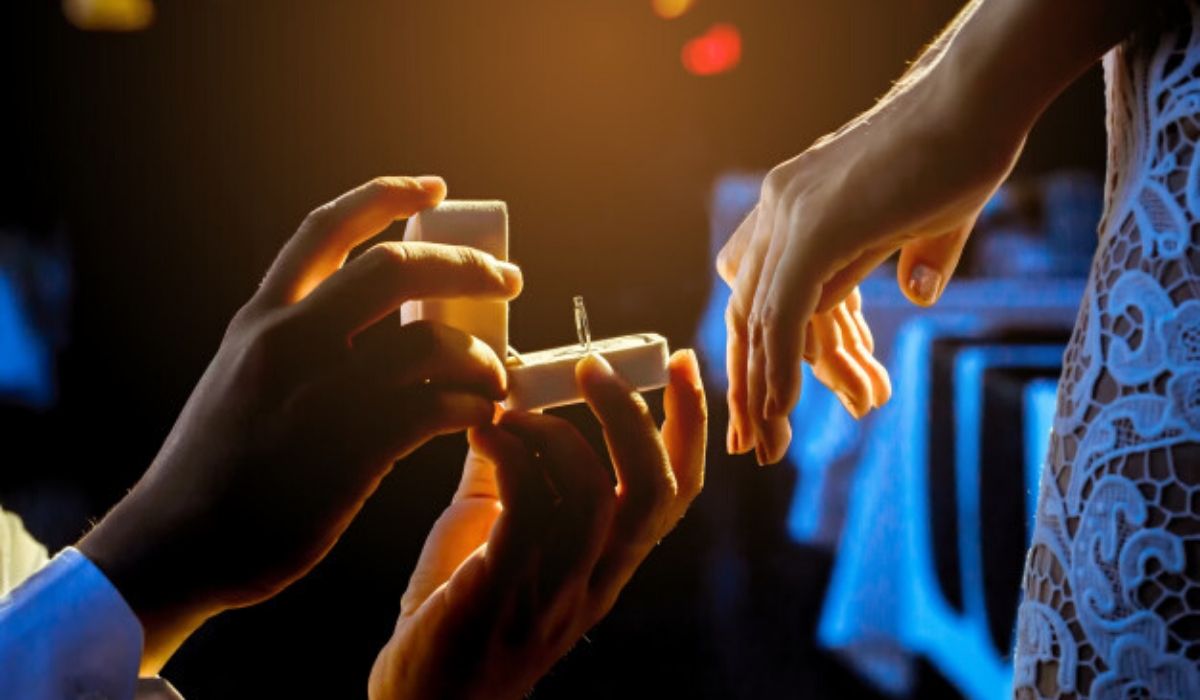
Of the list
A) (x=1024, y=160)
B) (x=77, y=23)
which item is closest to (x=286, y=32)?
(x=77, y=23)

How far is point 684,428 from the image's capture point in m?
0.74

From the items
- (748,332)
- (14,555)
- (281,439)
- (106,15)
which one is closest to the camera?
(281,439)

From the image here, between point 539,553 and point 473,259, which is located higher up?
point 473,259

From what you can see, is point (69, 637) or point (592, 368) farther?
point (592, 368)

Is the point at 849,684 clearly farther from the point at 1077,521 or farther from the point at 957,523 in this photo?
the point at 1077,521

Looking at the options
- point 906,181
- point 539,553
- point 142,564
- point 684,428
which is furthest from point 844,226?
point 142,564

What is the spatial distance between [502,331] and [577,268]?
1886 millimetres

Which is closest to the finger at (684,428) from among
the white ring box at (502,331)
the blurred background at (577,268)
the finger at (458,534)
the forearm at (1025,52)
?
the white ring box at (502,331)

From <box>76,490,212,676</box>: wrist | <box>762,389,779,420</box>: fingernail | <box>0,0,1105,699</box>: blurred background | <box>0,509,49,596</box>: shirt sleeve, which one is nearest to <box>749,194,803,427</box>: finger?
<box>762,389,779,420</box>: fingernail

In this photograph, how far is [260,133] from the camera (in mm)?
2410

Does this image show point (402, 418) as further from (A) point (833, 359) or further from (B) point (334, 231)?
(A) point (833, 359)

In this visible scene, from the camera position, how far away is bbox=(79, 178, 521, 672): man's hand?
1.88 feet

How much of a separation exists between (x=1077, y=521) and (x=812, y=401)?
2.25m

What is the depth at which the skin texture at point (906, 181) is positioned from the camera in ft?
2.03
